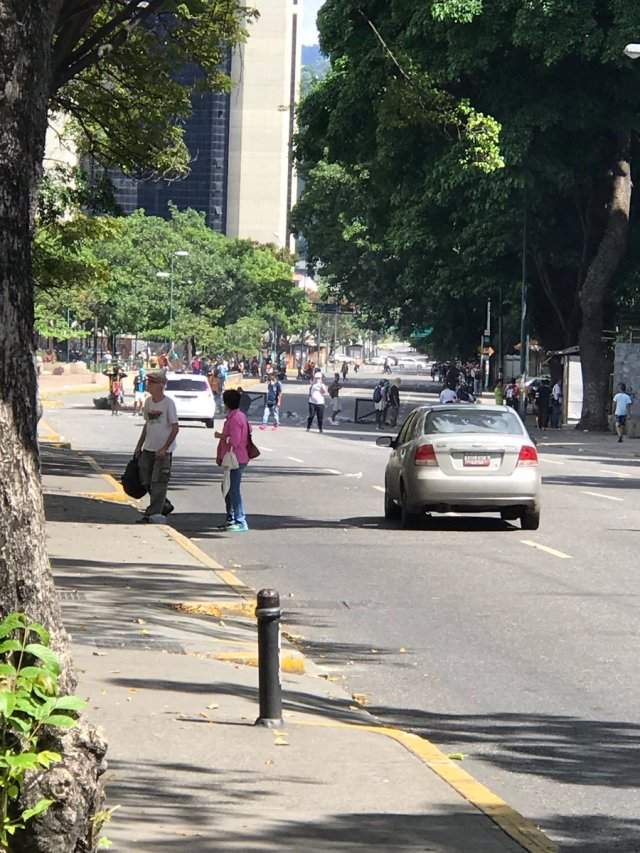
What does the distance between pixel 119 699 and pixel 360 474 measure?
24.5m

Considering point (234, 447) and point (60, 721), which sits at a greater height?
point (234, 447)

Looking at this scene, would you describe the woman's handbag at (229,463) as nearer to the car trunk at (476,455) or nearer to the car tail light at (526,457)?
the car trunk at (476,455)

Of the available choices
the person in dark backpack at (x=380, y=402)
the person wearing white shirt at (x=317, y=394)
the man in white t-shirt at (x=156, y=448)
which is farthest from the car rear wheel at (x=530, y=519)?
the person in dark backpack at (x=380, y=402)

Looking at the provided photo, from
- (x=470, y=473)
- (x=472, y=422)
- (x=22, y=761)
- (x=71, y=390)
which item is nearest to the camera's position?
(x=22, y=761)

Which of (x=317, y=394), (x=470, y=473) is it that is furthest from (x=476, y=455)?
(x=317, y=394)

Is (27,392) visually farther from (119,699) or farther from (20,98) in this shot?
(119,699)

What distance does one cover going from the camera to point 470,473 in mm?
22297

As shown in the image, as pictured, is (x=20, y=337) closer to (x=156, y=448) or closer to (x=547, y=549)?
Answer: (x=547, y=549)

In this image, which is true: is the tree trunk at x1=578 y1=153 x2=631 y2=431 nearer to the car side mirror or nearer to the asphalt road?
the asphalt road

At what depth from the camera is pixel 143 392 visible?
70562mm

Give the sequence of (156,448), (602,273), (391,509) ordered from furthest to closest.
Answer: (602,273)
(391,509)
(156,448)

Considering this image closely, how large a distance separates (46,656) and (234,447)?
15427mm

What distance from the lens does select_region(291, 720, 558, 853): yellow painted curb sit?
710 centimetres

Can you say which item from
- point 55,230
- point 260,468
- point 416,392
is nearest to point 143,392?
point 260,468
